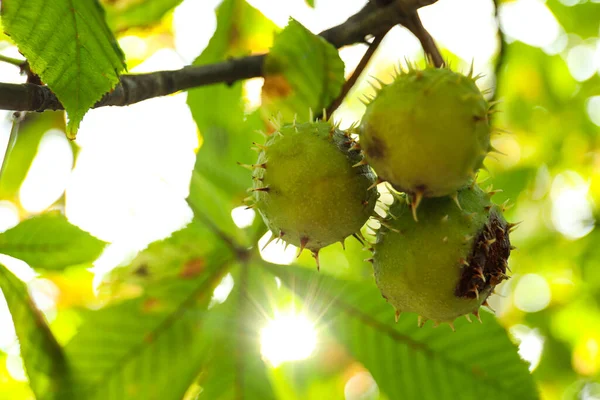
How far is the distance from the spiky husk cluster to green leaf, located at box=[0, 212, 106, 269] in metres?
0.62

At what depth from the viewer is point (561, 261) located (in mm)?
2926

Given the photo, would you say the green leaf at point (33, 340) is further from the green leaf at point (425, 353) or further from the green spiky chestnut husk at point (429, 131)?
the green spiky chestnut husk at point (429, 131)

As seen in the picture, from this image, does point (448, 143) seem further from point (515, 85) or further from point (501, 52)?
point (515, 85)

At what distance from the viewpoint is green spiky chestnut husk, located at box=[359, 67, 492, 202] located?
1.06 meters

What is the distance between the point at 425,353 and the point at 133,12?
4.90 feet

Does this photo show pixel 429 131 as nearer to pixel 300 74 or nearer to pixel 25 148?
pixel 300 74

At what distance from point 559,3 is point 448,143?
1787mm

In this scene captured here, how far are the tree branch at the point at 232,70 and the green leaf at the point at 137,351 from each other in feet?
2.23

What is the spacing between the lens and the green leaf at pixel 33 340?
148 cm

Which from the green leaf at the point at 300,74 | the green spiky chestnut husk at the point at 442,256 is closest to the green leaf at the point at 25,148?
the green leaf at the point at 300,74

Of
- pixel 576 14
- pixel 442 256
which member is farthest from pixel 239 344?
pixel 576 14

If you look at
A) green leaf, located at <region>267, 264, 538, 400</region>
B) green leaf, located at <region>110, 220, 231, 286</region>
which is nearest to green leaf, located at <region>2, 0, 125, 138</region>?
green leaf, located at <region>110, 220, 231, 286</region>

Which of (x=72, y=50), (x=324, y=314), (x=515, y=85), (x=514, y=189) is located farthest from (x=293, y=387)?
(x=515, y=85)

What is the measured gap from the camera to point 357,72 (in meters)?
1.62
